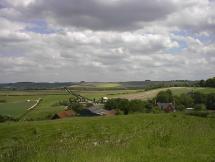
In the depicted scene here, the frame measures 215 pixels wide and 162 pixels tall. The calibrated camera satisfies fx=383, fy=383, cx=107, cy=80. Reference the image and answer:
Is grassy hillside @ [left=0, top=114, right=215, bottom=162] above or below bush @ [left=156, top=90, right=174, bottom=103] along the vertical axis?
above

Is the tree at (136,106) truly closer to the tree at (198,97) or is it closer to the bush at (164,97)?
the bush at (164,97)

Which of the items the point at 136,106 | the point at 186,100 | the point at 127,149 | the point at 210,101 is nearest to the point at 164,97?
the point at 186,100

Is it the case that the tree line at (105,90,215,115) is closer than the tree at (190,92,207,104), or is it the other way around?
the tree line at (105,90,215,115)

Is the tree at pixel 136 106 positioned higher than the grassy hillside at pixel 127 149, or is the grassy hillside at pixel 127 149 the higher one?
the grassy hillside at pixel 127 149

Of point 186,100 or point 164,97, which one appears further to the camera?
point 164,97

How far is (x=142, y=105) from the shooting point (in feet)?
283

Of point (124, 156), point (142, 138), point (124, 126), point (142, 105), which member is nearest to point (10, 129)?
point (124, 126)

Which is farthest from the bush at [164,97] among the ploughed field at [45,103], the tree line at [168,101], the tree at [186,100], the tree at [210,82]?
the tree at [210,82]

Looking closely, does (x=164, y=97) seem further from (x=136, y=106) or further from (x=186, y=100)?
(x=136, y=106)

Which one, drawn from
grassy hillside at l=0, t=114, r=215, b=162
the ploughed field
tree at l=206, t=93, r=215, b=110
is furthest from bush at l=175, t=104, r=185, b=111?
grassy hillside at l=0, t=114, r=215, b=162

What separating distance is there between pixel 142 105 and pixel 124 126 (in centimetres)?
4432

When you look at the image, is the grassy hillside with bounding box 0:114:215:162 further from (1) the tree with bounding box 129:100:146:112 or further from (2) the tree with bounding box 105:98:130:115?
(2) the tree with bounding box 105:98:130:115

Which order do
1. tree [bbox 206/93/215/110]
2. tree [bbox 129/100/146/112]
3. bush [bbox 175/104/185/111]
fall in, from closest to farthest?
tree [bbox 129/100/146/112] → bush [bbox 175/104/185/111] → tree [bbox 206/93/215/110]

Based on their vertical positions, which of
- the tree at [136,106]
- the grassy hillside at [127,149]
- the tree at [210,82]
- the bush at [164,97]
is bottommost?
the tree at [136,106]
